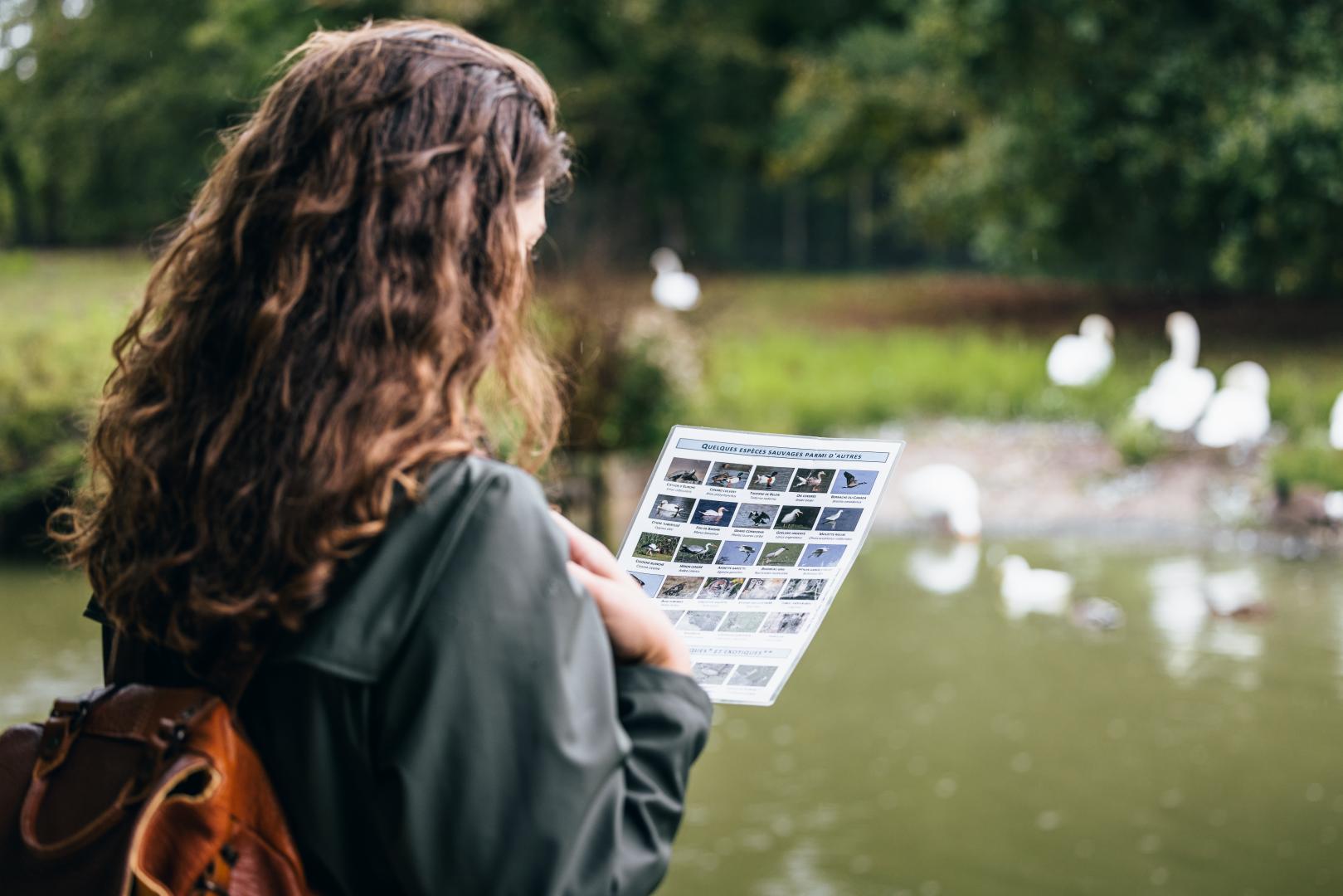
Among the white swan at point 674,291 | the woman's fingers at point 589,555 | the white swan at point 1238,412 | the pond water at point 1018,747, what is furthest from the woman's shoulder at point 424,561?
Answer: the white swan at point 674,291

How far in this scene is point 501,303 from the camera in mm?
1199

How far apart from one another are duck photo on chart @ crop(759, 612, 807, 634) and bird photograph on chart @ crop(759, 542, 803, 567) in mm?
49

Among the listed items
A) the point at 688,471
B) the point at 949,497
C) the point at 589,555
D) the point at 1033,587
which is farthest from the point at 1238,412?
the point at 589,555

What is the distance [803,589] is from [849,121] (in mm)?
15566

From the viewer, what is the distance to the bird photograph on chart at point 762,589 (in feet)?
4.70

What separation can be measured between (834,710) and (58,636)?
3.40 meters

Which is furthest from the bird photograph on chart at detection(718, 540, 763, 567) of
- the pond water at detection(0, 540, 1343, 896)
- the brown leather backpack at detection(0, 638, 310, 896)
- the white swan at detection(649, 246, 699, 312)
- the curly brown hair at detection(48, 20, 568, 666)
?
the white swan at detection(649, 246, 699, 312)

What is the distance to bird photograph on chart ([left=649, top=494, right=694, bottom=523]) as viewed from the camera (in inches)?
54.4

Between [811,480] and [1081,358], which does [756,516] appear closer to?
[811,480]

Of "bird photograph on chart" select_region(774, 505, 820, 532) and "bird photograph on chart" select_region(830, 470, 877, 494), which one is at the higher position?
"bird photograph on chart" select_region(830, 470, 877, 494)

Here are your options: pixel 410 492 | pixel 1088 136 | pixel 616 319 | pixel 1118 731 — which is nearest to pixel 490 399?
pixel 410 492

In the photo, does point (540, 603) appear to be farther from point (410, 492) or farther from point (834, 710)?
point (834, 710)

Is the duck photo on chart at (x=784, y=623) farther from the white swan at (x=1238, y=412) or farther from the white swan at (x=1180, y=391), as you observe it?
the white swan at (x=1180, y=391)

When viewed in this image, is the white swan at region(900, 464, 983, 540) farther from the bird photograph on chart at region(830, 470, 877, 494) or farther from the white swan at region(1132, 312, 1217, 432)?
the bird photograph on chart at region(830, 470, 877, 494)
